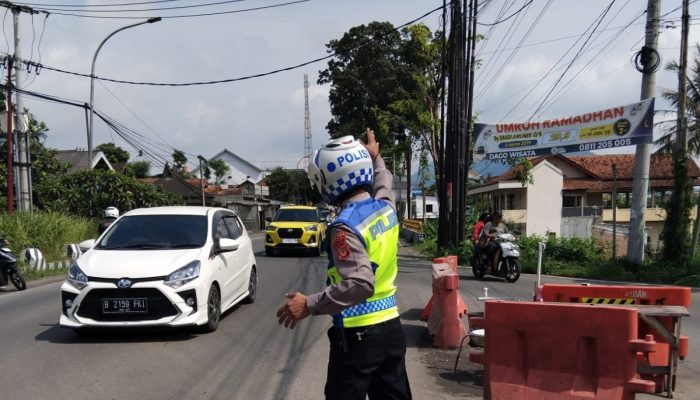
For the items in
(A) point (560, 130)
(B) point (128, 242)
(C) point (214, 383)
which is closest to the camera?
(C) point (214, 383)

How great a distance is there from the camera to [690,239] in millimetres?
14375

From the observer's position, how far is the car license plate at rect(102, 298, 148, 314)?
6348 mm

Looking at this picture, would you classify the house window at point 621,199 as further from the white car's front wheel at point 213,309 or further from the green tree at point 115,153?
the green tree at point 115,153

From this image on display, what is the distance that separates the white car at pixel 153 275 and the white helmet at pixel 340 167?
4141 millimetres

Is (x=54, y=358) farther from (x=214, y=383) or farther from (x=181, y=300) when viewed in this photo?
(x=214, y=383)

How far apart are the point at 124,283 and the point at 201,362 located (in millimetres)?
1301

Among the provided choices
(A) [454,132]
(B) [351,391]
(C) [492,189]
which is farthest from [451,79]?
(C) [492,189]

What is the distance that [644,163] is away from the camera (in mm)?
14500

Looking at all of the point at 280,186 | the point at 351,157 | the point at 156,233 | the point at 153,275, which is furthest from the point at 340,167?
the point at 280,186

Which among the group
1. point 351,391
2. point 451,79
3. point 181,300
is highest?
point 451,79

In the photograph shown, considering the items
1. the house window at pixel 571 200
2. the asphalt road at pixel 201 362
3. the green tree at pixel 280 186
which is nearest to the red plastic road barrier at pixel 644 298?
the asphalt road at pixel 201 362

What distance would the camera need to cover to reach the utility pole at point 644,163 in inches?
554

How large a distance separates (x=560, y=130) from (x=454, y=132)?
3.19 metres

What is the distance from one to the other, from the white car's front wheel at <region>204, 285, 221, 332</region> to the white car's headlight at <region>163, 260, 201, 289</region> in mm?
→ 358
